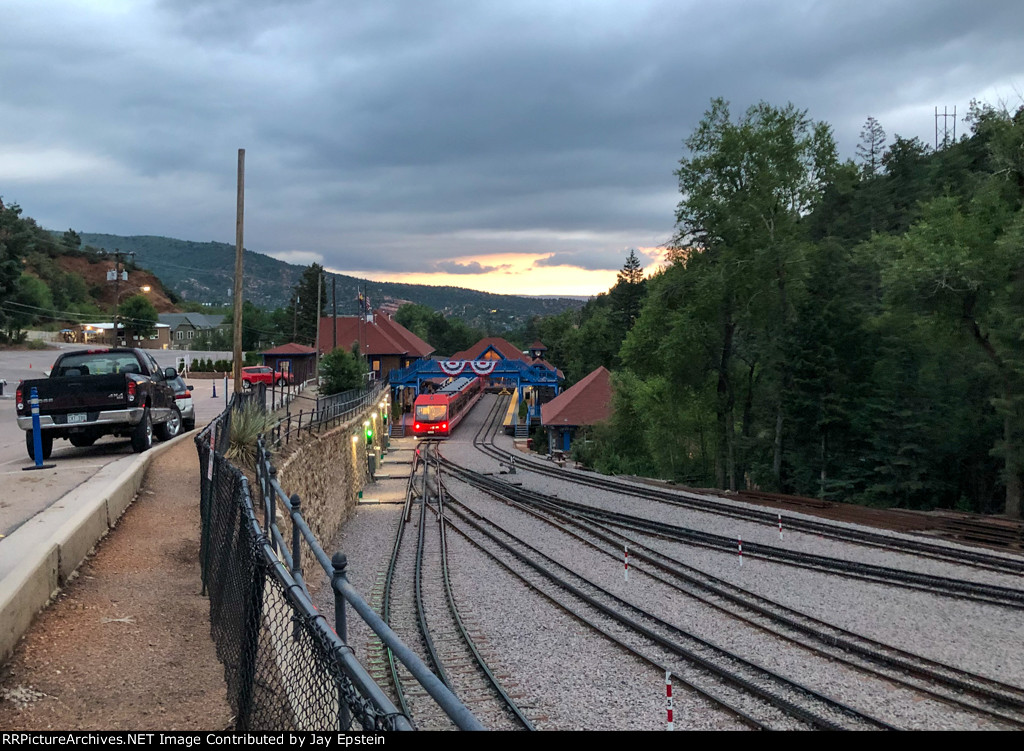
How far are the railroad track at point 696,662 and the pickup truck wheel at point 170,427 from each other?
29.7 ft

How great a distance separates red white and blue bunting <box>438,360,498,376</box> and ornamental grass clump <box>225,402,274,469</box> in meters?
43.3

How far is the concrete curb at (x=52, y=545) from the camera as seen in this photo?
5723 millimetres

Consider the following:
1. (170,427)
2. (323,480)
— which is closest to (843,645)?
(170,427)

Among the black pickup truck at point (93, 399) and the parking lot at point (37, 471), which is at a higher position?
the black pickup truck at point (93, 399)

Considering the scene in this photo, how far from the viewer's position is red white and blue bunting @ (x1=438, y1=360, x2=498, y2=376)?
200 feet

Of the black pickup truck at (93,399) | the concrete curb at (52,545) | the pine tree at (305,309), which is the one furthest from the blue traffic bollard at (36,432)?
the pine tree at (305,309)

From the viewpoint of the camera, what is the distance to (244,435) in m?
16.7

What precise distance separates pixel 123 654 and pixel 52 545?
5.98 ft

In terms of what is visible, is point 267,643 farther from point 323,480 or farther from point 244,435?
point 323,480

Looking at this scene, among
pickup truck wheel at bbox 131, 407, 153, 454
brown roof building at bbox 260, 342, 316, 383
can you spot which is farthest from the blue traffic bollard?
brown roof building at bbox 260, 342, 316, 383

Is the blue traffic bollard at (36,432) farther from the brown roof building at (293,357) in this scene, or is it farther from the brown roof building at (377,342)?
the brown roof building at (377,342)
